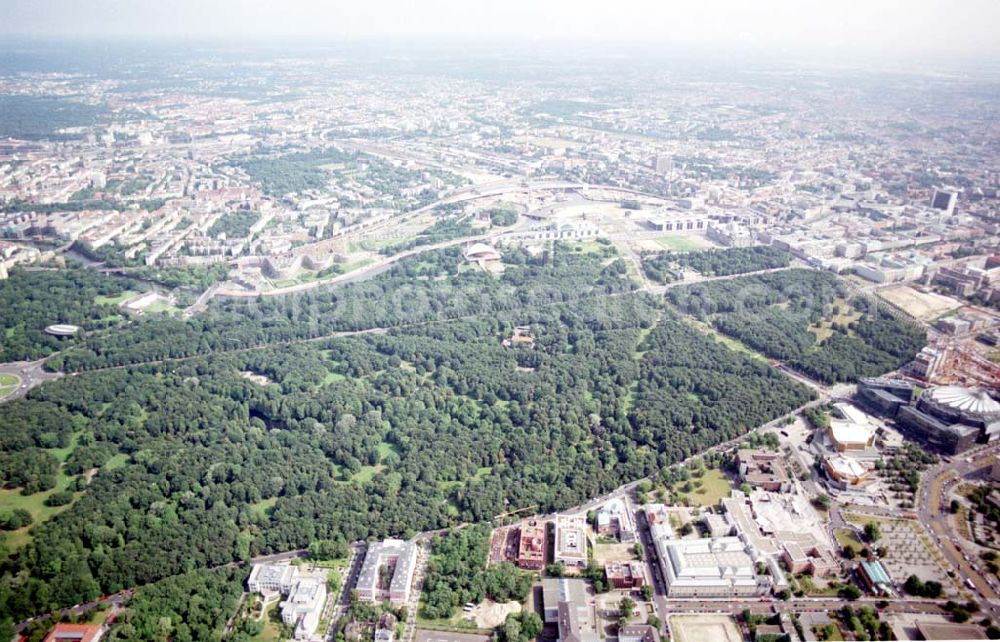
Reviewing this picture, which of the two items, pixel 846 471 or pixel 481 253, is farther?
pixel 481 253

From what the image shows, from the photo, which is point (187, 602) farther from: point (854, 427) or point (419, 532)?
point (854, 427)

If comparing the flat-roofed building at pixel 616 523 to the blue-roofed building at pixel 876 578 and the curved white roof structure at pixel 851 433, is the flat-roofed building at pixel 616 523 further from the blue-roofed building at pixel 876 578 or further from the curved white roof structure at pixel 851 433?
the curved white roof structure at pixel 851 433

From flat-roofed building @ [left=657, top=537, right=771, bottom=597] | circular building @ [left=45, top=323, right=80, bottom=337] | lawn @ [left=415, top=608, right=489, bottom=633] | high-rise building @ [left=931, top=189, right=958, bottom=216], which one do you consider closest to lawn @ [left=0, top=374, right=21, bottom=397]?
circular building @ [left=45, top=323, right=80, bottom=337]

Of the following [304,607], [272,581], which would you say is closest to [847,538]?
[304,607]

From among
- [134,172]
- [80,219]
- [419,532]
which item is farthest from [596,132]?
[419,532]

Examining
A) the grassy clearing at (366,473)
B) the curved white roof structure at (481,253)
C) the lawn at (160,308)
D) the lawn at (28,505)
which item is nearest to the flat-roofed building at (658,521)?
the grassy clearing at (366,473)

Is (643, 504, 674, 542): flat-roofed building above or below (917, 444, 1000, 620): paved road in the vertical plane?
below

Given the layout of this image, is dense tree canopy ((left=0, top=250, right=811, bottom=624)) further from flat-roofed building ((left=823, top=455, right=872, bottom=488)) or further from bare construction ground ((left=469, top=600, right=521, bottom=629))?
flat-roofed building ((left=823, top=455, right=872, bottom=488))

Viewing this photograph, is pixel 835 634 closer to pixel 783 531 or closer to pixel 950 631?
pixel 950 631
